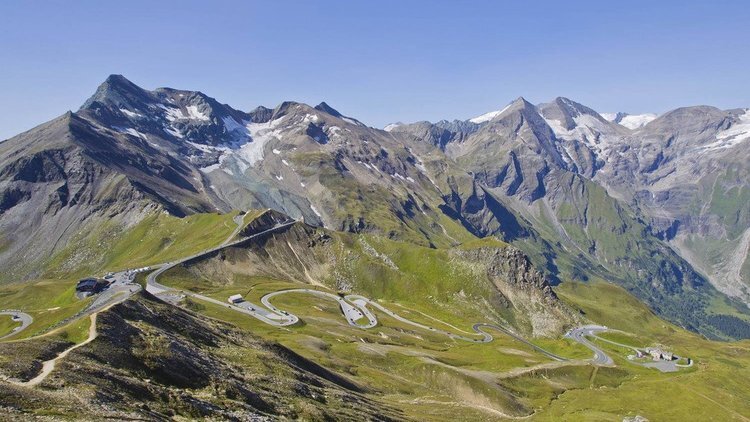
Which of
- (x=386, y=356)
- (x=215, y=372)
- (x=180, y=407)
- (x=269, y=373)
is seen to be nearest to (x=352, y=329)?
(x=386, y=356)

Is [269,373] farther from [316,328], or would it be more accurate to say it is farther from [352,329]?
[352,329]

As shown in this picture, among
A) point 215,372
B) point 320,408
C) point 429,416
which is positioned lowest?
point 429,416

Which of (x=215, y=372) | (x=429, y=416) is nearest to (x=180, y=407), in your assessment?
(x=215, y=372)

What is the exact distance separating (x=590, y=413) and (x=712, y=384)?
85.0 meters

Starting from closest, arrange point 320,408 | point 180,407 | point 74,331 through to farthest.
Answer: point 180,407
point 74,331
point 320,408

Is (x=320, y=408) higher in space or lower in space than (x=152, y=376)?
lower

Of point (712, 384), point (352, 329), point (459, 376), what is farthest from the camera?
point (712, 384)

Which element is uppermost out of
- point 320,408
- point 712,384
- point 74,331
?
point 74,331

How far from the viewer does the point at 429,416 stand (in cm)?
9606

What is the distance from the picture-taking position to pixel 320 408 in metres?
69.6

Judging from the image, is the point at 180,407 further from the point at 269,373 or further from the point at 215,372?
the point at 269,373

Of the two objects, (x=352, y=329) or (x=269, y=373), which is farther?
(x=352, y=329)

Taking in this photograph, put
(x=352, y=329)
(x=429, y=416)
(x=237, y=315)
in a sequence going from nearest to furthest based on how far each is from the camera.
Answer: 1. (x=429, y=416)
2. (x=237, y=315)
3. (x=352, y=329)

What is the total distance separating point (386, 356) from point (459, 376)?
21.6 m
